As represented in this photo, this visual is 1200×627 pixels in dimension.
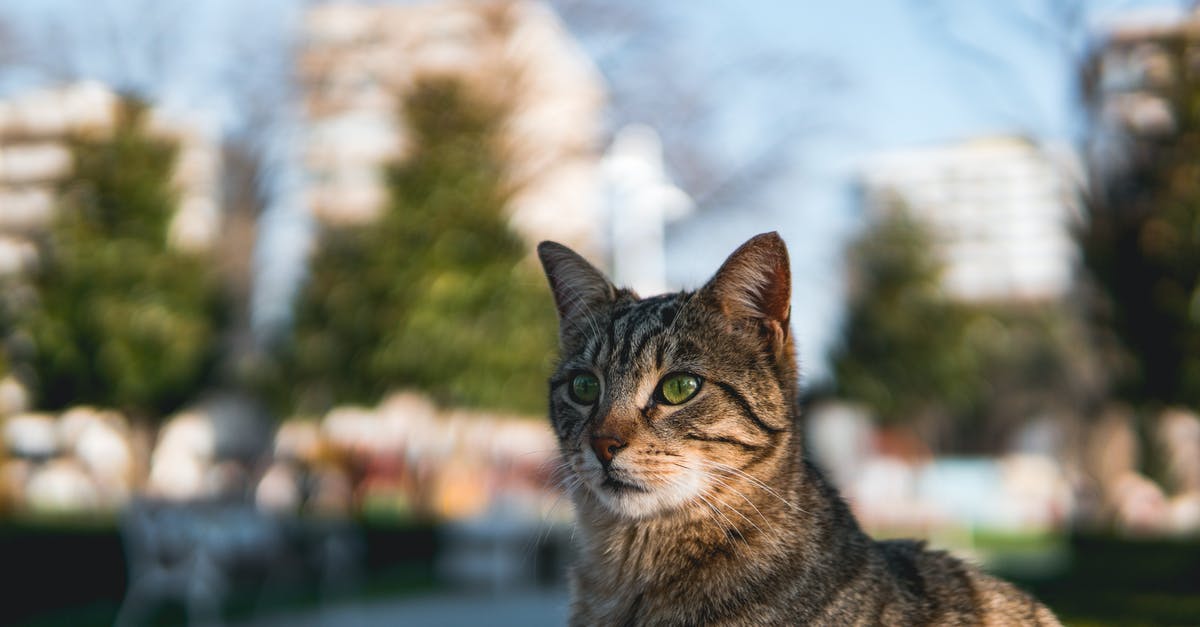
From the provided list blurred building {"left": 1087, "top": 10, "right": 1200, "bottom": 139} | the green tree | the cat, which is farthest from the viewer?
the green tree

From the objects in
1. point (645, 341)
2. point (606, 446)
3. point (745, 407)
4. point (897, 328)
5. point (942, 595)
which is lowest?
point (942, 595)

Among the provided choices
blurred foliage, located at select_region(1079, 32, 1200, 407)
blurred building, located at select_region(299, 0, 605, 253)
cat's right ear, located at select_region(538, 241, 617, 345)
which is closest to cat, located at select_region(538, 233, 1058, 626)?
cat's right ear, located at select_region(538, 241, 617, 345)

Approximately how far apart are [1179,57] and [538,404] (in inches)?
657

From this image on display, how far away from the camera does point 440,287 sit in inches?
968

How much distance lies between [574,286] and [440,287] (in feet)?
66.8

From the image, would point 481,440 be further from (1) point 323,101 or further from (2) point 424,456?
(1) point 323,101

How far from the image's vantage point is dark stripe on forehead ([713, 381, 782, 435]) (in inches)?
150

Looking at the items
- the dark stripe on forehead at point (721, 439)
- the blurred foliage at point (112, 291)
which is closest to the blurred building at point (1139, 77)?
the dark stripe on forehead at point (721, 439)

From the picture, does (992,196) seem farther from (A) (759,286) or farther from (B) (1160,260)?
(A) (759,286)

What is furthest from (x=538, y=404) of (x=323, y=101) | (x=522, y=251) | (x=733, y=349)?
(x=733, y=349)

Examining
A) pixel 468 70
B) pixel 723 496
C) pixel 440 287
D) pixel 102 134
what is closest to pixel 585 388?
pixel 723 496

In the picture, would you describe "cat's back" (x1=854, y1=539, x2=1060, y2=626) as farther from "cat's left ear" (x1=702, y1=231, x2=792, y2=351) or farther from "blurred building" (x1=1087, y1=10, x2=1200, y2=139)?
"blurred building" (x1=1087, y1=10, x2=1200, y2=139)

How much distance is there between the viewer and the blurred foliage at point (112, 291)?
75.3 ft

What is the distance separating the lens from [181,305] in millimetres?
24219
